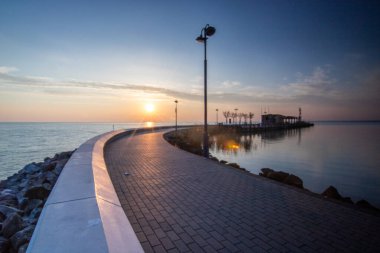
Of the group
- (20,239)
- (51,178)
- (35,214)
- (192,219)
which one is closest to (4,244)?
(20,239)

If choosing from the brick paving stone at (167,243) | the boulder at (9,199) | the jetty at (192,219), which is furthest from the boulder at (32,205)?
the brick paving stone at (167,243)

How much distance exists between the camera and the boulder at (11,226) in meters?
3.90

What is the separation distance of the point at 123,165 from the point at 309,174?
1671cm

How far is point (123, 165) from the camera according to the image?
8.25 m

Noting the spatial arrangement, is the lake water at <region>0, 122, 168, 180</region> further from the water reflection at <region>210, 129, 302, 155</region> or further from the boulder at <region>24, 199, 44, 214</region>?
the water reflection at <region>210, 129, 302, 155</region>

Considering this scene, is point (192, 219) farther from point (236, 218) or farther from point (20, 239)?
point (20, 239)

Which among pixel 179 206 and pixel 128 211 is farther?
pixel 179 206

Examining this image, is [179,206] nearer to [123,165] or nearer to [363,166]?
[123,165]

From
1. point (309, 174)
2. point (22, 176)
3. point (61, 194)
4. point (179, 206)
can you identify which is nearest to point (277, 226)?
point (179, 206)

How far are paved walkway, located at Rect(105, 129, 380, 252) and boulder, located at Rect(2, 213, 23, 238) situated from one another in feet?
7.15

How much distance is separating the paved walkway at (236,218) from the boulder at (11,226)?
2.18 metres

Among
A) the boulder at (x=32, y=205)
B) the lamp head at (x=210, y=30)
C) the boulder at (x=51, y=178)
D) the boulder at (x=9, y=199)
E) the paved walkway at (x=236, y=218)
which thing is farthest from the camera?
the lamp head at (x=210, y=30)

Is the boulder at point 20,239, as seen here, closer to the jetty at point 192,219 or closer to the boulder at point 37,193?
the jetty at point 192,219

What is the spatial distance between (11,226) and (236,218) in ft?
16.0
